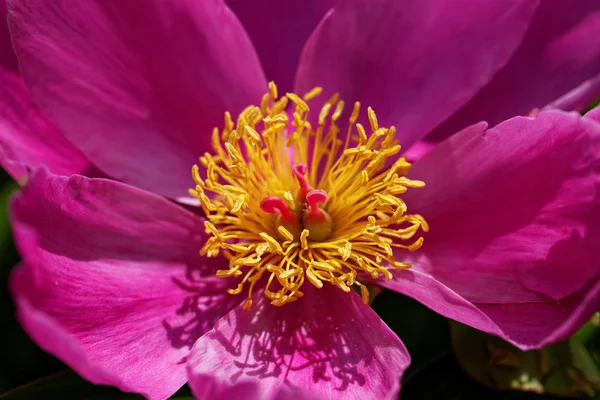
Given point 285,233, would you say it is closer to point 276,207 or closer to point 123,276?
point 276,207

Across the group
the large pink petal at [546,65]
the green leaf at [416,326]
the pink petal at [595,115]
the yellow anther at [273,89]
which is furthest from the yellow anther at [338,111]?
the pink petal at [595,115]

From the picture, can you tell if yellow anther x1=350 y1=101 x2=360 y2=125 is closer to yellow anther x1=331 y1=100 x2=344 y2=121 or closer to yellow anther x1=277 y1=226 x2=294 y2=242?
yellow anther x1=331 y1=100 x2=344 y2=121

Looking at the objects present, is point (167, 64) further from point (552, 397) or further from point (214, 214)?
point (552, 397)

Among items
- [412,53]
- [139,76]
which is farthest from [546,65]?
[139,76]

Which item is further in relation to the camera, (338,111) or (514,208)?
(338,111)

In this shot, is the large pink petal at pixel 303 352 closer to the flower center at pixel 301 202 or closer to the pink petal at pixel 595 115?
the flower center at pixel 301 202

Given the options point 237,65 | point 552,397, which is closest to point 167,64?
point 237,65

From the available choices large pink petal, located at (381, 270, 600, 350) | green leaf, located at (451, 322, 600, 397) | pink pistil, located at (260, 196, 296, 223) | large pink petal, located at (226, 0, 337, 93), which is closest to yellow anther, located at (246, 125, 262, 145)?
pink pistil, located at (260, 196, 296, 223)
